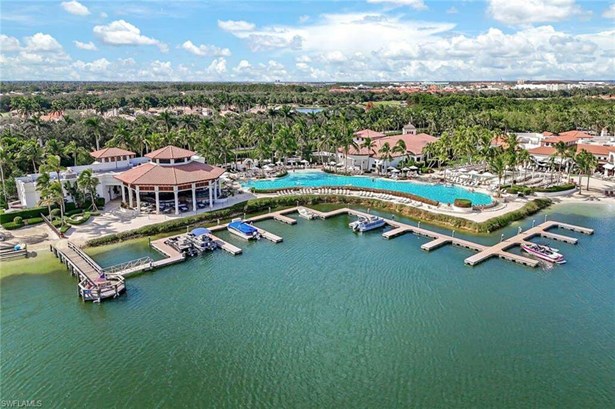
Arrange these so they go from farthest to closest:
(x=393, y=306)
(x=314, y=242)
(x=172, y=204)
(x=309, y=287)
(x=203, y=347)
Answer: (x=172, y=204), (x=314, y=242), (x=309, y=287), (x=393, y=306), (x=203, y=347)

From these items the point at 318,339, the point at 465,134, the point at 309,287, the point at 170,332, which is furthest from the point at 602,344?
the point at 465,134

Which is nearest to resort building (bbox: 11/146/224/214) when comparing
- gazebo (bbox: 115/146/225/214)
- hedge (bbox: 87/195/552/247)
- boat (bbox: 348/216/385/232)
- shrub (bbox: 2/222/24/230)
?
gazebo (bbox: 115/146/225/214)

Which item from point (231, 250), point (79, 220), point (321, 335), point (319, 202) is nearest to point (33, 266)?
point (79, 220)

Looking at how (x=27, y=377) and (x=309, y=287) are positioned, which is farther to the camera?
(x=309, y=287)

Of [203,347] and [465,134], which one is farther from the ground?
[465,134]

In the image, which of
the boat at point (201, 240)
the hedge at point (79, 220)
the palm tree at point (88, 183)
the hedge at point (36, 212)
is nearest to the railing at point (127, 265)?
the boat at point (201, 240)

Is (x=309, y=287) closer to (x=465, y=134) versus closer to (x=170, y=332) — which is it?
(x=170, y=332)

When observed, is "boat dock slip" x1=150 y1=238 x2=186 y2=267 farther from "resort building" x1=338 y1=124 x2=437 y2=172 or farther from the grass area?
"resort building" x1=338 y1=124 x2=437 y2=172
